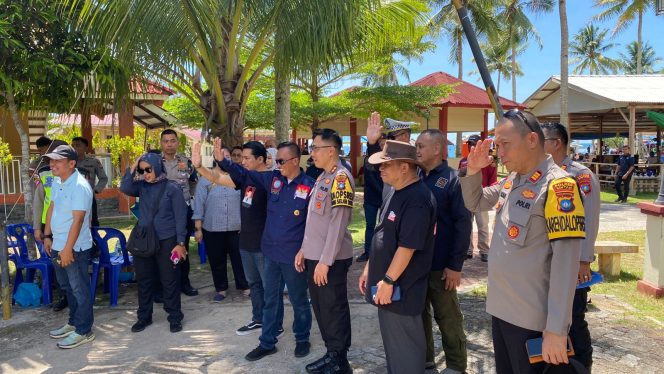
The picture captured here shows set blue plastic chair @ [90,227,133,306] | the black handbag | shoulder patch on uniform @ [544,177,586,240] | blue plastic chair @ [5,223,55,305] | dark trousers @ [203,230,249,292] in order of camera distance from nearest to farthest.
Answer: shoulder patch on uniform @ [544,177,586,240]
the black handbag
blue plastic chair @ [90,227,133,306]
blue plastic chair @ [5,223,55,305]
dark trousers @ [203,230,249,292]

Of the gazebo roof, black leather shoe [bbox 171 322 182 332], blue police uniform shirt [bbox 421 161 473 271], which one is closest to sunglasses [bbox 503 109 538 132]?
blue police uniform shirt [bbox 421 161 473 271]

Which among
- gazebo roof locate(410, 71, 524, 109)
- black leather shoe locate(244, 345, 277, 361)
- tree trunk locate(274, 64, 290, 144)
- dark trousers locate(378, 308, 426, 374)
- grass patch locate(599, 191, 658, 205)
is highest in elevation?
gazebo roof locate(410, 71, 524, 109)

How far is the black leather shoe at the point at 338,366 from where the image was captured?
346 centimetres

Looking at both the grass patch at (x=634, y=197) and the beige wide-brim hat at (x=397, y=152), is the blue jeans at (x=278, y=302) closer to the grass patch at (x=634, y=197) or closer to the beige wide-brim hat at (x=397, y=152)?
the beige wide-brim hat at (x=397, y=152)

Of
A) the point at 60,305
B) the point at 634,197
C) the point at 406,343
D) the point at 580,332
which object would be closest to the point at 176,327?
the point at 60,305

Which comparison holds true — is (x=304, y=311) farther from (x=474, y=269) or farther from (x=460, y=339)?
(x=474, y=269)

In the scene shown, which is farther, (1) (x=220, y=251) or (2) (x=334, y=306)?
(1) (x=220, y=251)

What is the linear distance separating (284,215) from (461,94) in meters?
17.4

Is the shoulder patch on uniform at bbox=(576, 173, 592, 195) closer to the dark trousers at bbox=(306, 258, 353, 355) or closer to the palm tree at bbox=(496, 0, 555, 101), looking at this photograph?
the dark trousers at bbox=(306, 258, 353, 355)

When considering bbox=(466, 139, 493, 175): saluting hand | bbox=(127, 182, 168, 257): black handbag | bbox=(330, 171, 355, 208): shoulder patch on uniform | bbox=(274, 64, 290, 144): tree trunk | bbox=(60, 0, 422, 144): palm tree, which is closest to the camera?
bbox=(466, 139, 493, 175): saluting hand

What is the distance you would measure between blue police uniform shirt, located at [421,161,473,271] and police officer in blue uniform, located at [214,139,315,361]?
1.04m

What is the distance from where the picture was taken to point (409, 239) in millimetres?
2734

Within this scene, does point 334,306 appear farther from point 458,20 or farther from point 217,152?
point 458,20

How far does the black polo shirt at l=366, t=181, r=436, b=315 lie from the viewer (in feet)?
9.03
